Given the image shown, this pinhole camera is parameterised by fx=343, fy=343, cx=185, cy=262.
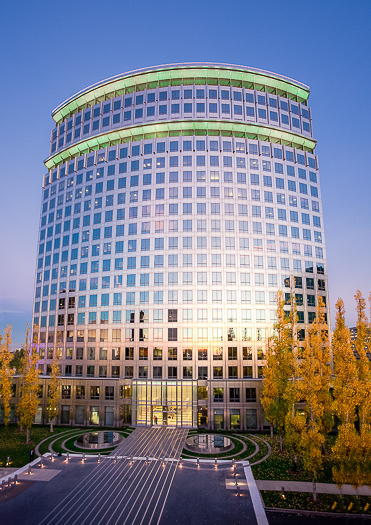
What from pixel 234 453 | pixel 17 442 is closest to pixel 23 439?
pixel 17 442

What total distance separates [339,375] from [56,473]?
28087mm

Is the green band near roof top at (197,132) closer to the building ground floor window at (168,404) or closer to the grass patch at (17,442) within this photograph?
the building ground floor window at (168,404)

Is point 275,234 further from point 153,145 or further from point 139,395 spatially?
point 139,395

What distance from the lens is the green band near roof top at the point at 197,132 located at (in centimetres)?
6300

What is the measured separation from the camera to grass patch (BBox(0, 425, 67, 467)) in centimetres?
3672

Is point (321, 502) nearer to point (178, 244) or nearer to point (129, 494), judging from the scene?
point (129, 494)

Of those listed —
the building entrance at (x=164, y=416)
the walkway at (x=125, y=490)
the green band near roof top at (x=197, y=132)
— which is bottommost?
the walkway at (x=125, y=490)

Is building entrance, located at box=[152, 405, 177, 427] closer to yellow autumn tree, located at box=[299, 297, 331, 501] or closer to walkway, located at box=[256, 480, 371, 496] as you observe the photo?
walkway, located at box=[256, 480, 371, 496]

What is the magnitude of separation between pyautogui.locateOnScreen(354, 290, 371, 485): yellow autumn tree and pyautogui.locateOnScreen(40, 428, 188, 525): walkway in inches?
607

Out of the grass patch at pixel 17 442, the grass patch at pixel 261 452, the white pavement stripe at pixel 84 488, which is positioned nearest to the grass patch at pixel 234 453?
the grass patch at pixel 261 452

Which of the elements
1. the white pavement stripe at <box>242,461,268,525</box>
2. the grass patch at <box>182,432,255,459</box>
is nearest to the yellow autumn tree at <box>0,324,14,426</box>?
the grass patch at <box>182,432,255,459</box>

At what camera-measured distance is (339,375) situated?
96.8ft

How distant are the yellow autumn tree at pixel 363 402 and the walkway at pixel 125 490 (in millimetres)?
15412

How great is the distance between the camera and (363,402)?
27.8 metres
